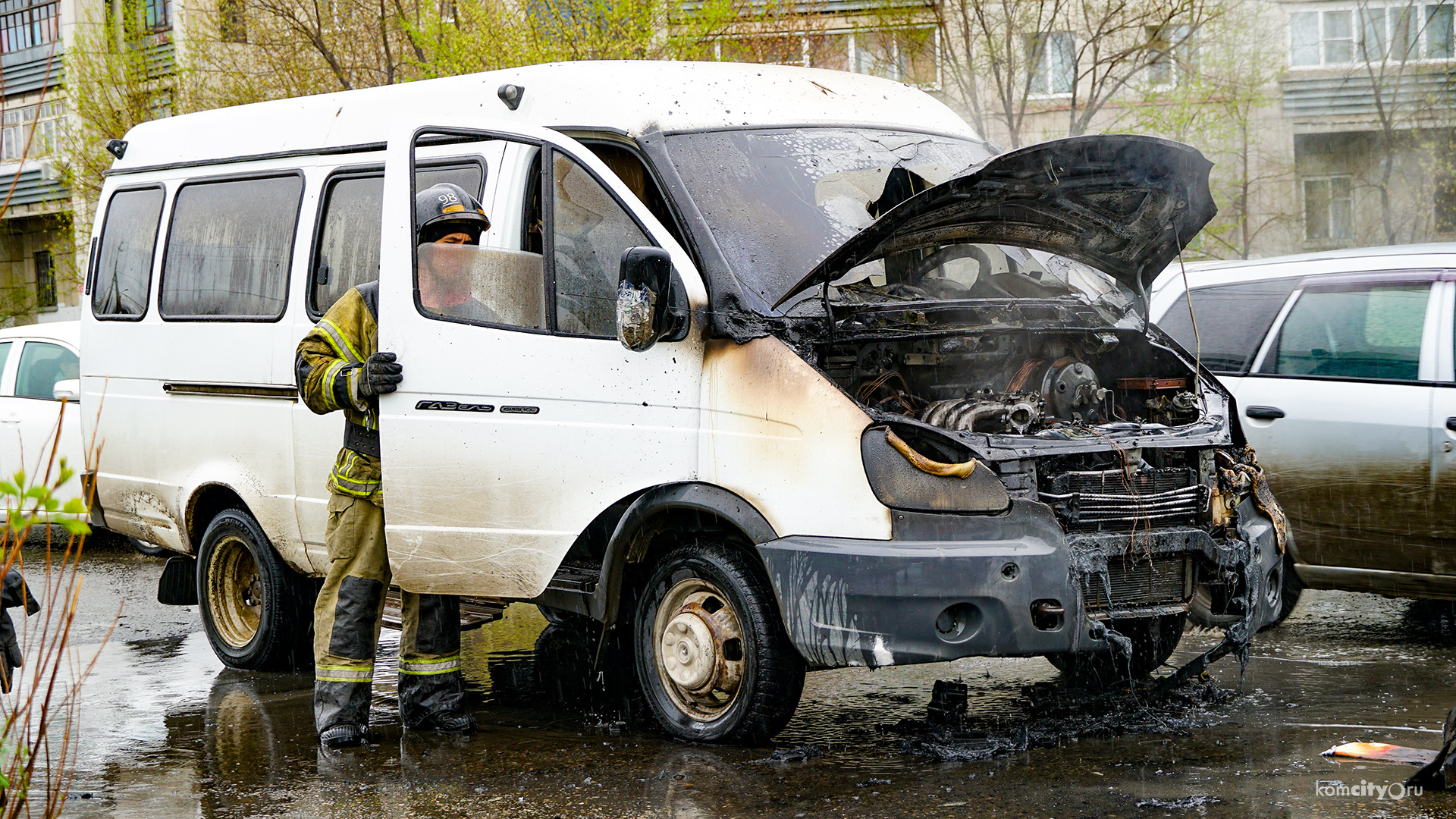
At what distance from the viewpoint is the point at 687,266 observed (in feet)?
16.6

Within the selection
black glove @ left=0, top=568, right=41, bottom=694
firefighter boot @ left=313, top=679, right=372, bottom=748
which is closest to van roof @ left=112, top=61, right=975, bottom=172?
firefighter boot @ left=313, top=679, right=372, bottom=748

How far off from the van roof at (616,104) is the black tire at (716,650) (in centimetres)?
161

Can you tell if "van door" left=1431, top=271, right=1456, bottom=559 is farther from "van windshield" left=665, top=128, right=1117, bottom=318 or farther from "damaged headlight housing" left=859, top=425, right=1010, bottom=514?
"damaged headlight housing" left=859, top=425, right=1010, bottom=514

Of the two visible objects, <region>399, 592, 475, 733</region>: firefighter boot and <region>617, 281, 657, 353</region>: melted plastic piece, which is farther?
<region>399, 592, 475, 733</region>: firefighter boot

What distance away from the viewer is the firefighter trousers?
566 centimetres

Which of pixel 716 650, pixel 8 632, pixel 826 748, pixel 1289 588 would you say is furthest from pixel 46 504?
pixel 1289 588

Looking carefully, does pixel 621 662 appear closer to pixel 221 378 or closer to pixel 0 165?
pixel 221 378

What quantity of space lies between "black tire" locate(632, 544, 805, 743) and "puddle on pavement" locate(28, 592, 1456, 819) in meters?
0.13

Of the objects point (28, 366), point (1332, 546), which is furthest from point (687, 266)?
point (28, 366)

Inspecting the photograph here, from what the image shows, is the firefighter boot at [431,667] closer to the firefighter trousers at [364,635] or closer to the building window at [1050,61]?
the firefighter trousers at [364,635]

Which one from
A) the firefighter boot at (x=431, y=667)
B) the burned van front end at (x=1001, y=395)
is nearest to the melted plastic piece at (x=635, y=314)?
the burned van front end at (x=1001, y=395)

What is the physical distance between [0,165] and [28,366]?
21.1 metres

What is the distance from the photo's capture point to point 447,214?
5484 millimetres

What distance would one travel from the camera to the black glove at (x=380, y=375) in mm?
5512
